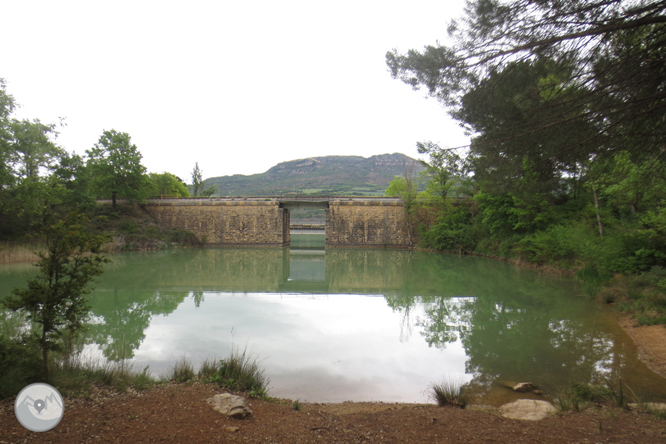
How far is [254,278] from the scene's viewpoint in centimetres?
1388

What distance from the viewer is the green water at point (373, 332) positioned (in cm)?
493

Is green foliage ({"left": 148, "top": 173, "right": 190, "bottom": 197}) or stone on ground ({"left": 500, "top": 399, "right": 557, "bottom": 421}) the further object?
green foliage ({"left": 148, "top": 173, "right": 190, "bottom": 197})

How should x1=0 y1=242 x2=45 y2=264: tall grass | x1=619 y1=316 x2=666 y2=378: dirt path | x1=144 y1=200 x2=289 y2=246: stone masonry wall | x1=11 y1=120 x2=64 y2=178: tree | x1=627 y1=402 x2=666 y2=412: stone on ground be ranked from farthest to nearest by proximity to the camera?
1. x1=144 y1=200 x2=289 y2=246: stone masonry wall
2. x1=11 y1=120 x2=64 y2=178: tree
3. x1=0 y1=242 x2=45 y2=264: tall grass
4. x1=619 y1=316 x2=666 y2=378: dirt path
5. x1=627 y1=402 x2=666 y2=412: stone on ground

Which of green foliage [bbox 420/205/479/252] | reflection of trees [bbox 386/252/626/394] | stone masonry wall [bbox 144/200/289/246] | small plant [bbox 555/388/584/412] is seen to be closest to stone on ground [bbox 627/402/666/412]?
small plant [bbox 555/388/584/412]

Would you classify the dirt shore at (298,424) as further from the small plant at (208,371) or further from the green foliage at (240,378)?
the small plant at (208,371)

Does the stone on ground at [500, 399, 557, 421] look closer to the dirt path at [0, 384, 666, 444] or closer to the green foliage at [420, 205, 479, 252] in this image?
the dirt path at [0, 384, 666, 444]

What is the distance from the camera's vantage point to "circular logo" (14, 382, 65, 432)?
274cm

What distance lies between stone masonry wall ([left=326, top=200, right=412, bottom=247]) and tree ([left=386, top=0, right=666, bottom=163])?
25720 millimetres

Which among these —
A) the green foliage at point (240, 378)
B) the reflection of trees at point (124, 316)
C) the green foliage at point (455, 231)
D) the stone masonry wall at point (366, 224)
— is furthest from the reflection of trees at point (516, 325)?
the stone masonry wall at point (366, 224)

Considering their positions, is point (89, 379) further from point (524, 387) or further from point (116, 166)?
point (116, 166)

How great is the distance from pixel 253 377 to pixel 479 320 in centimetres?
538

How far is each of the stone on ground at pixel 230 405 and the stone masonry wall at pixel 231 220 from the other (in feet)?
90.5

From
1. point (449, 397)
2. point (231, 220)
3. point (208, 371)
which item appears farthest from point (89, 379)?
point (231, 220)

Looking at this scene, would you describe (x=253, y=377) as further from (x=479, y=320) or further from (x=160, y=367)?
(x=479, y=320)
